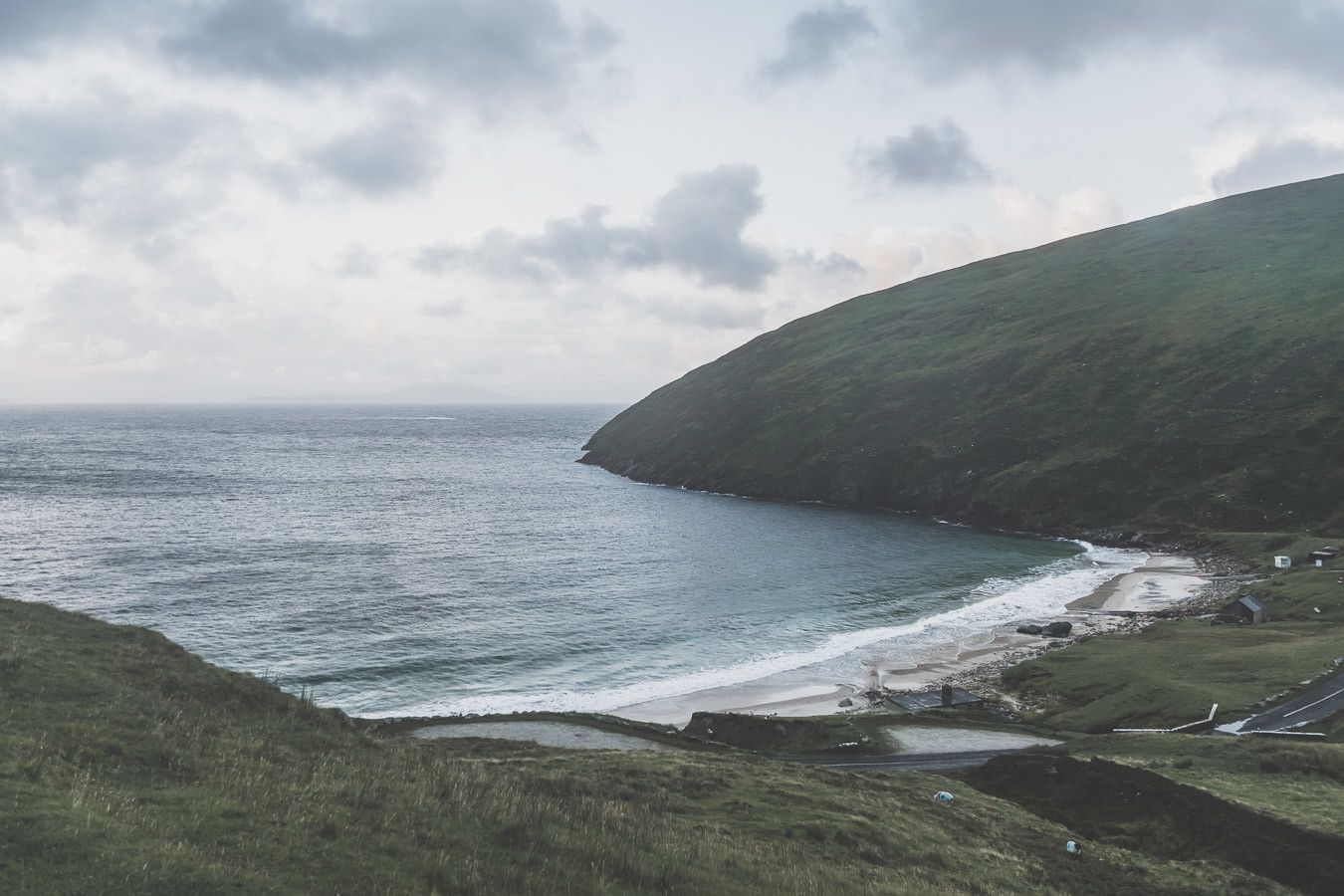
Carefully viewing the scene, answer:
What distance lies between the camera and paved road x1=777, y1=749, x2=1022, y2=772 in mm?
41938

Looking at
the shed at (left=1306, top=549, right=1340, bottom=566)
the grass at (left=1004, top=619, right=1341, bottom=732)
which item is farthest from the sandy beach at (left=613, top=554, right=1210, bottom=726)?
the shed at (left=1306, top=549, right=1340, bottom=566)

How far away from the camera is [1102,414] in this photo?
142 m

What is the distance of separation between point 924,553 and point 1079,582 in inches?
819

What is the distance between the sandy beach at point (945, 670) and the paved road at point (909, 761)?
12.0 meters

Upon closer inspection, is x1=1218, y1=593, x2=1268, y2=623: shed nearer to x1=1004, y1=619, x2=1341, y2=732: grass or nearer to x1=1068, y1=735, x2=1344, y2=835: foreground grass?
x1=1004, y1=619, x2=1341, y2=732: grass

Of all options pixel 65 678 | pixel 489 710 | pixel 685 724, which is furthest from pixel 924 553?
pixel 65 678

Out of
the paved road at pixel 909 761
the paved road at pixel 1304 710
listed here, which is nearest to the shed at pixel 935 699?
the paved road at pixel 909 761

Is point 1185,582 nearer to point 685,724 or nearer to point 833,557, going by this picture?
point 833,557

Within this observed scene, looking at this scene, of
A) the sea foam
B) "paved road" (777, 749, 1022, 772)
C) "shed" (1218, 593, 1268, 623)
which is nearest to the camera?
"paved road" (777, 749, 1022, 772)

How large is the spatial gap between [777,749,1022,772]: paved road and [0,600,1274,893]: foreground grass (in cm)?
706

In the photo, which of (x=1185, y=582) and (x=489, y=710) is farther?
(x=1185, y=582)

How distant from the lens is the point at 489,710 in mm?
54594

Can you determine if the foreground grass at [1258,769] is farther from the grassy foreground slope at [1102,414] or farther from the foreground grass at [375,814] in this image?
the grassy foreground slope at [1102,414]

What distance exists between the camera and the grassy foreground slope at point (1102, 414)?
4751 inches
